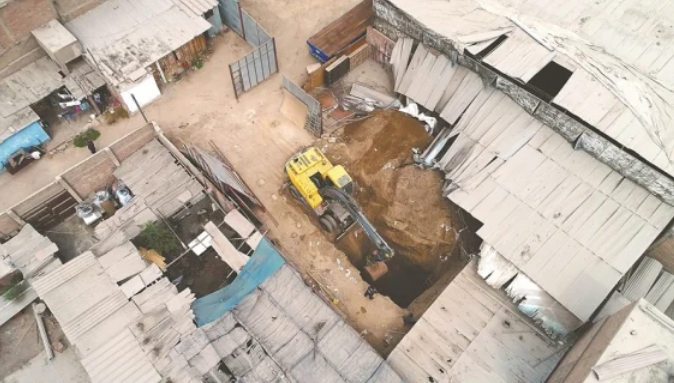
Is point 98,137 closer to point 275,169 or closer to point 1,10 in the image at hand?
point 1,10

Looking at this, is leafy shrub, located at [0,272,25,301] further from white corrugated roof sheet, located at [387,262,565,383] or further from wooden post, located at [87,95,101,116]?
white corrugated roof sheet, located at [387,262,565,383]

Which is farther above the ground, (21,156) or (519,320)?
(519,320)

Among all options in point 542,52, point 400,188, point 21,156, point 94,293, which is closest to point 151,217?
point 94,293

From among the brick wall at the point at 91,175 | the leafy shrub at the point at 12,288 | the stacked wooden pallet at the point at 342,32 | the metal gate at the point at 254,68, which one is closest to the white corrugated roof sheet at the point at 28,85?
the brick wall at the point at 91,175

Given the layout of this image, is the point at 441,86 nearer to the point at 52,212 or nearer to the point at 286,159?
the point at 286,159

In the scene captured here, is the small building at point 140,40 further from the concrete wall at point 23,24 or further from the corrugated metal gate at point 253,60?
the corrugated metal gate at point 253,60

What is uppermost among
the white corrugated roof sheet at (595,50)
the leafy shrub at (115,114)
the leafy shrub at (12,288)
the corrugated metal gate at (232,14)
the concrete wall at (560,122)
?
the white corrugated roof sheet at (595,50)

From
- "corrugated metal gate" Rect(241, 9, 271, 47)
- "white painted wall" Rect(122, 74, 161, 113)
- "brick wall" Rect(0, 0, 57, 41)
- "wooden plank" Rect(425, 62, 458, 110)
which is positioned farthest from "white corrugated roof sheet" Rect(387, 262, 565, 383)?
"brick wall" Rect(0, 0, 57, 41)
